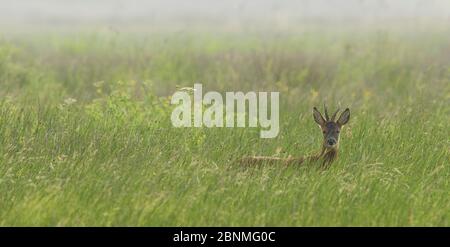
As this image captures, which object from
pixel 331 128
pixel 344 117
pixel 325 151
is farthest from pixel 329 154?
pixel 344 117

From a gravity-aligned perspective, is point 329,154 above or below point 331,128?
below

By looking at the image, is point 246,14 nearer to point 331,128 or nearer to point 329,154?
point 331,128

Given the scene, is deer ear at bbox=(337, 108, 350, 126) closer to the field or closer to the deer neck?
the field

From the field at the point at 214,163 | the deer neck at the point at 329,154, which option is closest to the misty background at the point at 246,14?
the field at the point at 214,163

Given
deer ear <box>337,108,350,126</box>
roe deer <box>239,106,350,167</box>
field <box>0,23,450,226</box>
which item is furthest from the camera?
deer ear <box>337,108,350,126</box>

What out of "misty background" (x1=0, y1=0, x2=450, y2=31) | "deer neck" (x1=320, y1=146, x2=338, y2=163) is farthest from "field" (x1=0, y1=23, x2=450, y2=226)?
"misty background" (x1=0, y1=0, x2=450, y2=31)

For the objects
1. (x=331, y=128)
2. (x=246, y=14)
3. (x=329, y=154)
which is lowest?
(x=246, y=14)

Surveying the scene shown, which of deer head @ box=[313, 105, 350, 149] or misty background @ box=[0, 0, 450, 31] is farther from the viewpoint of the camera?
misty background @ box=[0, 0, 450, 31]

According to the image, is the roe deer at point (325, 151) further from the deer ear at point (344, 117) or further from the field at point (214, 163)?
the field at point (214, 163)

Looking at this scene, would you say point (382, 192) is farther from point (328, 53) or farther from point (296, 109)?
point (328, 53)

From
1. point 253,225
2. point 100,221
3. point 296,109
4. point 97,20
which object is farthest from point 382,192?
point 97,20

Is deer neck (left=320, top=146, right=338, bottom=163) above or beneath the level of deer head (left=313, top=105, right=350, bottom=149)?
beneath

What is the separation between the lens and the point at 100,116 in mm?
10445

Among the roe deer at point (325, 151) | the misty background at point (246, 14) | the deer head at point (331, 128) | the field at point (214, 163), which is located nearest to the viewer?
the field at point (214, 163)
